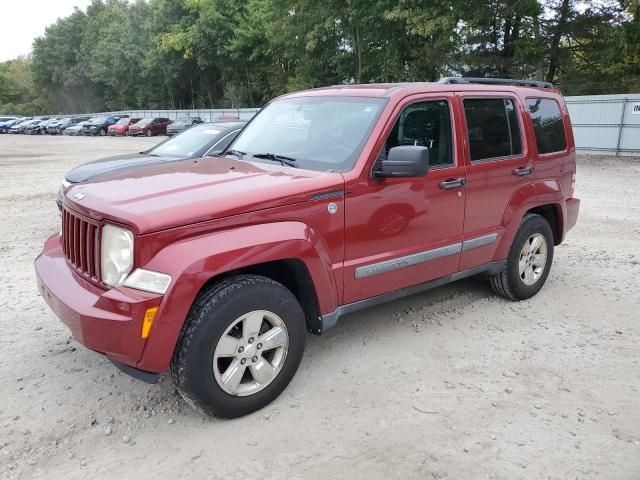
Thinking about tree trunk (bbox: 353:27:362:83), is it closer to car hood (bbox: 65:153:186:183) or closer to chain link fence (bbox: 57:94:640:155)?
chain link fence (bbox: 57:94:640:155)

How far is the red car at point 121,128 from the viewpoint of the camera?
38.0m

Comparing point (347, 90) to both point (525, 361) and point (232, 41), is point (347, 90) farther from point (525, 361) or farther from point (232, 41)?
point (232, 41)

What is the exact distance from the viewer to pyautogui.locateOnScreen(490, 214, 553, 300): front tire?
16.4 ft

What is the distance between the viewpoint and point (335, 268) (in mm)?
3574

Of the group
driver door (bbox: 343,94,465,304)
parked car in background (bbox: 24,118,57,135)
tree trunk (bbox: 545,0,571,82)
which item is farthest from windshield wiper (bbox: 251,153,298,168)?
parked car in background (bbox: 24,118,57,135)

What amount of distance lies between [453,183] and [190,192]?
2.07 meters

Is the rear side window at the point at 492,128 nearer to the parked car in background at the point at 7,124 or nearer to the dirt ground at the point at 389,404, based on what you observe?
the dirt ground at the point at 389,404

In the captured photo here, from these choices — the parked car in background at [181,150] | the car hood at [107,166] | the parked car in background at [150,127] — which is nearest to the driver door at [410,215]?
the parked car in background at [181,150]

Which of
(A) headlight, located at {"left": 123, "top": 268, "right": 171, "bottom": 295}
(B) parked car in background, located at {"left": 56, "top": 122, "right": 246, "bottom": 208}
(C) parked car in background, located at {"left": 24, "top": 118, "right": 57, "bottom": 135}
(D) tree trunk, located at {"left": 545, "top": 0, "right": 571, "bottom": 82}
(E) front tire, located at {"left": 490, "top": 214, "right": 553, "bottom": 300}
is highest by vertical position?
(D) tree trunk, located at {"left": 545, "top": 0, "right": 571, "bottom": 82}

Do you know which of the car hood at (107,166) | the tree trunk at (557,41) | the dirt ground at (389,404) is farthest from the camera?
the tree trunk at (557,41)

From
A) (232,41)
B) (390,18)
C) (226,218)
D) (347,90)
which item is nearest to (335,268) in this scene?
(226,218)

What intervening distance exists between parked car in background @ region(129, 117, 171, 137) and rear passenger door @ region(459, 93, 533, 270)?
1354 inches

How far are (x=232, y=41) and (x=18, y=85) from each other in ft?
235

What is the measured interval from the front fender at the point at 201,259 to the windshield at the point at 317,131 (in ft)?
2.30
